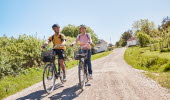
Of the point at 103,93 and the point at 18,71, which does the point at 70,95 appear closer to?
the point at 103,93

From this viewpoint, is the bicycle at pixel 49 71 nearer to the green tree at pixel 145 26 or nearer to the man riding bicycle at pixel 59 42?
the man riding bicycle at pixel 59 42

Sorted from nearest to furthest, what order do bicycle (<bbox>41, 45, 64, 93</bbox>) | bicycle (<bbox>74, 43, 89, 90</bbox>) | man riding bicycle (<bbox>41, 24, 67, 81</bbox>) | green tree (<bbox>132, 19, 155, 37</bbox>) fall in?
bicycle (<bbox>41, 45, 64, 93</bbox>) < bicycle (<bbox>74, 43, 89, 90</bbox>) < man riding bicycle (<bbox>41, 24, 67, 81</bbox>) < green tree (<bbox>132, 19, 155, 37</bbox>)

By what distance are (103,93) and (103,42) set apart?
79560 millimetres

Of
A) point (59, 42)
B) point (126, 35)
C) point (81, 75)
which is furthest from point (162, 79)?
point (126, 35)

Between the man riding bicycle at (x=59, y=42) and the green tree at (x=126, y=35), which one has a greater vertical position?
the green tree at (x=126, y=35)

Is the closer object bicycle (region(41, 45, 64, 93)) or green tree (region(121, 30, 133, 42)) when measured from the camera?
bicycle (region(41, 45, 64, 93))

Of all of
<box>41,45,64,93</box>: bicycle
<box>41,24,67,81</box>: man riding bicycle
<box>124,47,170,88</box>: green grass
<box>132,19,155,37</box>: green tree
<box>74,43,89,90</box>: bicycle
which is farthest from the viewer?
<box>132,19,155,37</box>: green tree

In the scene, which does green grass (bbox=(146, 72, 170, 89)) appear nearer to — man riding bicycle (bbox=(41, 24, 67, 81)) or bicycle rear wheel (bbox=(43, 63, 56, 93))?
man riding bicycle (bbox=(41, 24, 67, 81))

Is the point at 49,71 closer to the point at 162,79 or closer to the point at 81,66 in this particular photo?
the point at 81,66

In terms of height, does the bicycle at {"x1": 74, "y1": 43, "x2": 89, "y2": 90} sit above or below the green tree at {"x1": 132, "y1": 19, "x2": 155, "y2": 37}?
below

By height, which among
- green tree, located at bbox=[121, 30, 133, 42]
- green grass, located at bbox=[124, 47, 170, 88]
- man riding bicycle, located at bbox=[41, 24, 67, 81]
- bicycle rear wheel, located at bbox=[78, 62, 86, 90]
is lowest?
green grass, located at bbox=[124, 47, 170, 88]

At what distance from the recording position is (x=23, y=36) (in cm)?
1377

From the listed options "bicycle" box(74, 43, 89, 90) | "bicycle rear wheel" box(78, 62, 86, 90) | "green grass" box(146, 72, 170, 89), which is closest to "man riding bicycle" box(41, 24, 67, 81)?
"bicycle" box(74, 43, 89, 90)

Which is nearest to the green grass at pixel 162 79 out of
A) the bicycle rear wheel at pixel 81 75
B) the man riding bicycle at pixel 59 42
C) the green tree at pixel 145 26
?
the bicycle rear wheel at pixel 81 75
